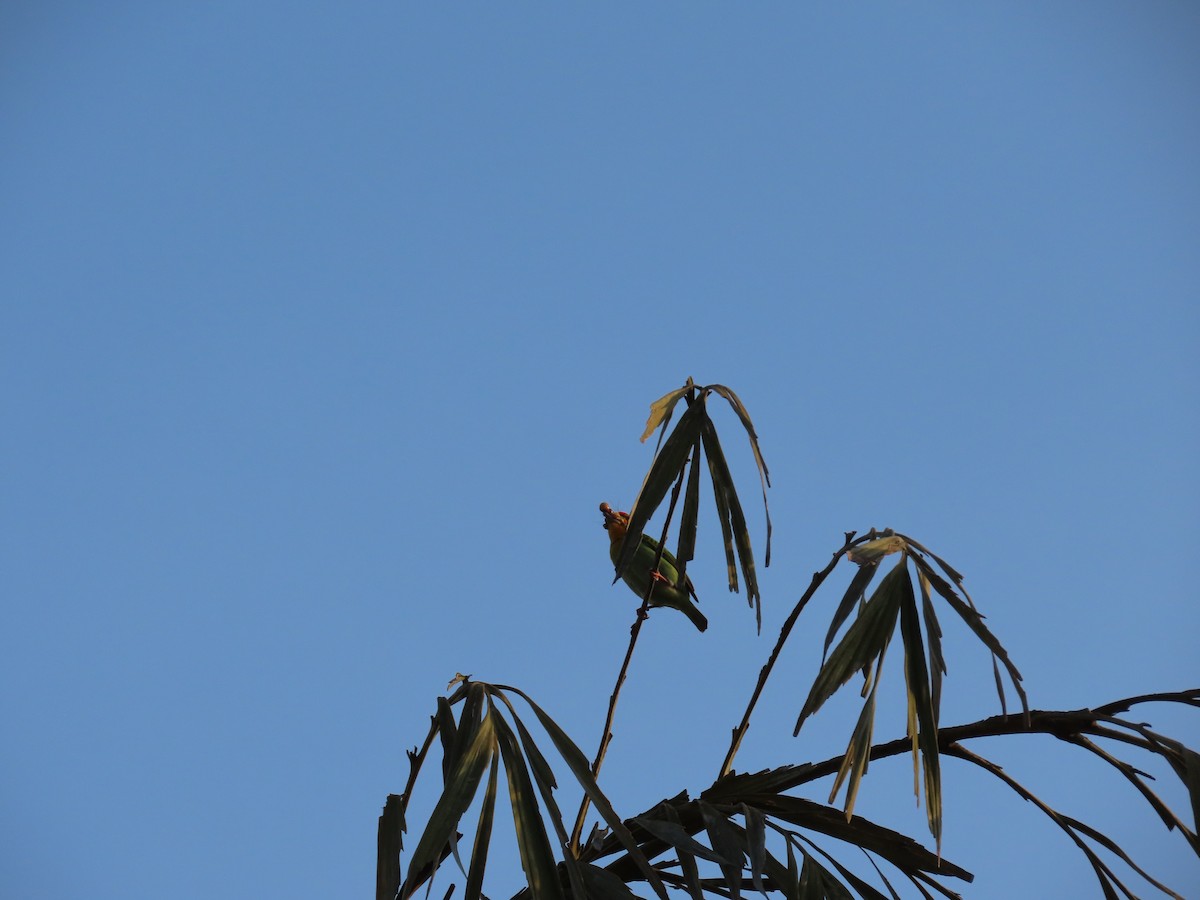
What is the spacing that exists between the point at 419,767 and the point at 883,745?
1.25 m

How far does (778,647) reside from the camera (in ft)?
9.97

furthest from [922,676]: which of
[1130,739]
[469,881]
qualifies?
[469,881]

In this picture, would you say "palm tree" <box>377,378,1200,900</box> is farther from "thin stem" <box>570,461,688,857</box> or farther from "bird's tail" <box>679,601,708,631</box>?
"bird's tail" <box>679,601,708,631</box>

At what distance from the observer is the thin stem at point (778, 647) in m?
2.96

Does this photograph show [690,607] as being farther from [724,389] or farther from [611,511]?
[724,389]

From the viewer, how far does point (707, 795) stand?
10.2 ft

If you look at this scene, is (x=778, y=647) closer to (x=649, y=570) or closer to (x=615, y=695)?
(x=615, y=695)

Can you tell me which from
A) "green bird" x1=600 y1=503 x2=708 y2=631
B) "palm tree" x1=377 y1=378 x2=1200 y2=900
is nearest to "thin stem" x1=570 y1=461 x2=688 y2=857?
"palm tree" x1=377 y1=378 x2=1200 y2=900

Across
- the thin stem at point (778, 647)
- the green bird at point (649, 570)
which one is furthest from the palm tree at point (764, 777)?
the green bird at point (649, 570)

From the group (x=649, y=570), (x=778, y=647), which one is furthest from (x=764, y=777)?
(x=649, y=570)

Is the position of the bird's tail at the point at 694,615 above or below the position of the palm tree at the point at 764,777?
above

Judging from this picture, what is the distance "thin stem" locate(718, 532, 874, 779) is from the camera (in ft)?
9.70

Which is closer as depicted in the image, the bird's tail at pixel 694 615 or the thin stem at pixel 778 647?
the thin stem at pixel 778 647

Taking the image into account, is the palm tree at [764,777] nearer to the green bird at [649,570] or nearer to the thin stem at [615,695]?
the thin stem at [615,695]
